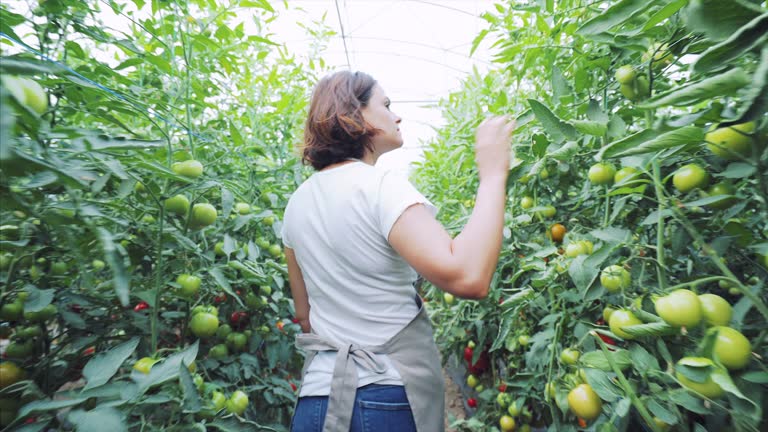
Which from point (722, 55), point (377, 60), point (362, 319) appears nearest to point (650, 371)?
point (722, 55)

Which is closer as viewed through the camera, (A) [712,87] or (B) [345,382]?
(A) [712,87]

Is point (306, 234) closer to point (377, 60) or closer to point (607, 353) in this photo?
point (607, 353)

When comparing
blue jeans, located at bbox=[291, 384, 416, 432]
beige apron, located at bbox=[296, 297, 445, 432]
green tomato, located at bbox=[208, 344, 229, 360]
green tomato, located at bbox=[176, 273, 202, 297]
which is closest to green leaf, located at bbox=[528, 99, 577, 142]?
beige apron, located at bbox=[296, 297, 445, 432]

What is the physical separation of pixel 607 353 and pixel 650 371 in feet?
0.20

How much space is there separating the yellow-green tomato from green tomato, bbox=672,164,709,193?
0.41 m

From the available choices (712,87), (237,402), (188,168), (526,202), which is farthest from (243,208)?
(712,87)

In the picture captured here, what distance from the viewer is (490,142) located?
885mm

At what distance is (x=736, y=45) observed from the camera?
1.25ft

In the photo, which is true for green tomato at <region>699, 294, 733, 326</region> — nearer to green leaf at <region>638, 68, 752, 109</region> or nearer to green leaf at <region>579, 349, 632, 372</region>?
green leaf at <region>579, 349, 632, 372</region>

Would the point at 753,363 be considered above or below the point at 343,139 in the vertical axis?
below

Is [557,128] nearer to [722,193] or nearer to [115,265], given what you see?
[722,193]

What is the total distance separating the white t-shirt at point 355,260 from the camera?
87 centimetres

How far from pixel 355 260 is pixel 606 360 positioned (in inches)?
21.2

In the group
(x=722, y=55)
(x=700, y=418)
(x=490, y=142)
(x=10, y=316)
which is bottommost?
(x=700, y=418)
